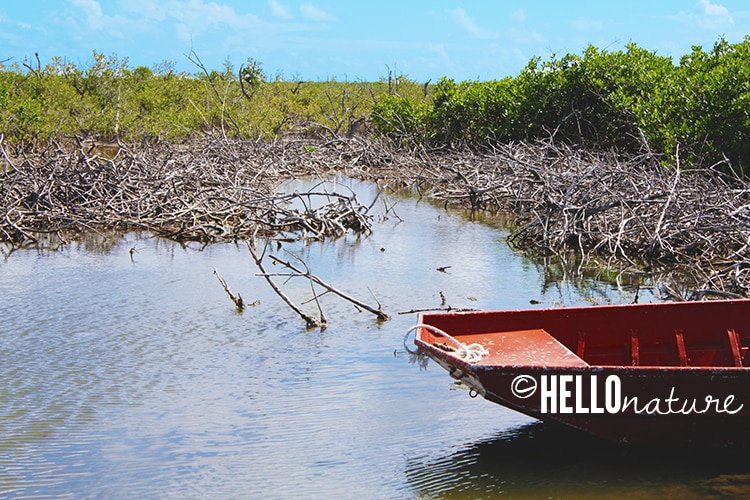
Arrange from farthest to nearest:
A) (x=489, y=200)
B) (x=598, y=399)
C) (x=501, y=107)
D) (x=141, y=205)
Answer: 1. (x=501, y=107)
2. (x=489, y=200)
3. (x=141, y=205)
4. (x=598, y=399)

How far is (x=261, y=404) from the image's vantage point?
632cm

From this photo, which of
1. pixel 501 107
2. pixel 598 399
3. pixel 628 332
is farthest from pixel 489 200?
pixel 598 399

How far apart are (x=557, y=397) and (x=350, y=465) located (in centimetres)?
131

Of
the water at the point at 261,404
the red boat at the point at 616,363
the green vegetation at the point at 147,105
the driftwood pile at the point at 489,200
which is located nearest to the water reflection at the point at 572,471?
the water at the point at 261,404

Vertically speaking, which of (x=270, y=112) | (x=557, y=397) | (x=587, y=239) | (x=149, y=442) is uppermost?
(x=270, y=112)

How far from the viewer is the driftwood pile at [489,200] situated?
10477mm

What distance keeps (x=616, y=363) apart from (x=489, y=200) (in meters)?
10.9

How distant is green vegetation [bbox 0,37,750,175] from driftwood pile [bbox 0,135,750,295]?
0.86m

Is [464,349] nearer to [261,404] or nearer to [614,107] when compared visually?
[261,404]

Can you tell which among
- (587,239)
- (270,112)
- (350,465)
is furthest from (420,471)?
(270,112)

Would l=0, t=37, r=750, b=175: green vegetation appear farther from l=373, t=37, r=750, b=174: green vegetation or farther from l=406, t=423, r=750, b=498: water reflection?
l=406, t=423, r=750, b=498: water reflection

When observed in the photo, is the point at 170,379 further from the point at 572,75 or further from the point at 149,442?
the point at 572,75

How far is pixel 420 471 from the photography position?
527cm

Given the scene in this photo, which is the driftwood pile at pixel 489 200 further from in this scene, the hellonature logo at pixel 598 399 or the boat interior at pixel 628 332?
the hellonature logo at pixel 598 399
